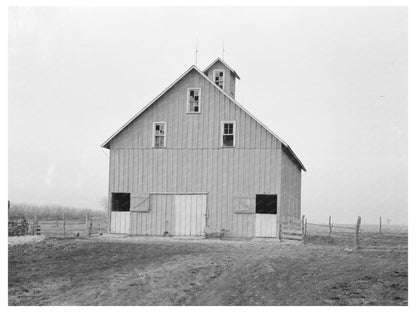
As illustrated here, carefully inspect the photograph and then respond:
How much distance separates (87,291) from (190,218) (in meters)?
13.3

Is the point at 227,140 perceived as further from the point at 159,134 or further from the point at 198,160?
the point at 159,134

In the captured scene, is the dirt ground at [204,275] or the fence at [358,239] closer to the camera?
the dirt ground at [204,275]

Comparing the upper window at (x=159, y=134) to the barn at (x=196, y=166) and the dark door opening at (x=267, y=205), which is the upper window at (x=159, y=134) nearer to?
the barn at (x=196, y=166)

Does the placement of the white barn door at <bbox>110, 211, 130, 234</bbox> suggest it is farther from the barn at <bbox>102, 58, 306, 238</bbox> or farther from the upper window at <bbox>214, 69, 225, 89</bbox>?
the upper window at <bbox>214, 69, 225, 89</bbox>

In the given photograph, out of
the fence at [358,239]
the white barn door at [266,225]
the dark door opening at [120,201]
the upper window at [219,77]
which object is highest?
the upper window at [219,77]

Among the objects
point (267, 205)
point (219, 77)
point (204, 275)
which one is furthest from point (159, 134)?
point (204, 275)

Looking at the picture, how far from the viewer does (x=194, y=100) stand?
94.1 ft

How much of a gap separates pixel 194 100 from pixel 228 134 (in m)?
2.60

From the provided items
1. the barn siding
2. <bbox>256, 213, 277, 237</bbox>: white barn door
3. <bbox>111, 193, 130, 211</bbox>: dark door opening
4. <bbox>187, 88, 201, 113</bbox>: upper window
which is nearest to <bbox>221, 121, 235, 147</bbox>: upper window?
<bbox>187, 88, 201, 113</bbox>: upper window

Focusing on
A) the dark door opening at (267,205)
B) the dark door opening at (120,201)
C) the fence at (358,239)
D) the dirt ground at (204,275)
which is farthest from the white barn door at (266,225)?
the dark door opening at (120,201)

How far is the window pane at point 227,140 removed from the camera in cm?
2823

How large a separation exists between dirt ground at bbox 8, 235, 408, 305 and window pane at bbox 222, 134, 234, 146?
660 centimetres

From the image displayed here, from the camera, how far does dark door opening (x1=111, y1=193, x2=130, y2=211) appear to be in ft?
98.4
